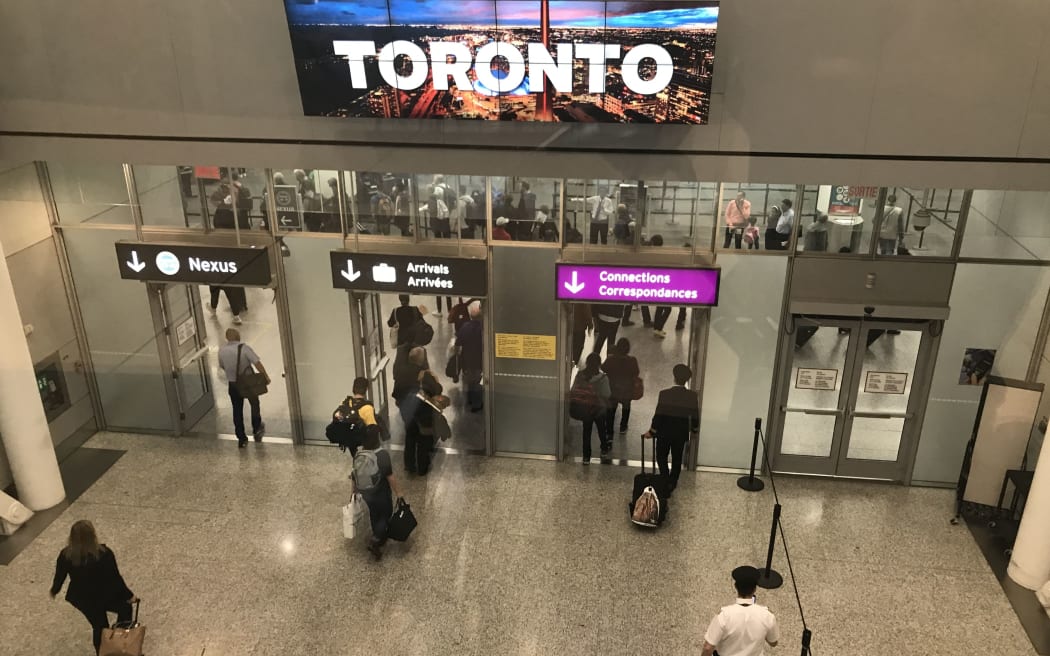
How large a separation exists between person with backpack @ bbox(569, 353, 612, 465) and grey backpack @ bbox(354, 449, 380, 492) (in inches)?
93.2

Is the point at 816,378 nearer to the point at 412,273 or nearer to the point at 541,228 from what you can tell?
the point at 541,228

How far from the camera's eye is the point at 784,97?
614 cm

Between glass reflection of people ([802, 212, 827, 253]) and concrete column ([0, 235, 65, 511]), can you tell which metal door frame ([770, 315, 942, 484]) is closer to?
glass reflection of people ([802, 212, 827, 253])

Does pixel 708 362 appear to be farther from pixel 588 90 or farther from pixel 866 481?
pixel 588 90

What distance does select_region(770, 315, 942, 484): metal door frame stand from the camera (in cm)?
778

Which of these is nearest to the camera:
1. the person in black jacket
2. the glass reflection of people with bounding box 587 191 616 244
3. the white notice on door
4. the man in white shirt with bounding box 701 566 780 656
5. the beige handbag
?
the man in white shirt with bounding box 701 566 780 656

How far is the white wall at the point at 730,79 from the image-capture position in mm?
5820

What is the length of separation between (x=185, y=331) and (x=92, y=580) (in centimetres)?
383

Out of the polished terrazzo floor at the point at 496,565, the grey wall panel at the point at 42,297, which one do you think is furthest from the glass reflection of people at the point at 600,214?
the grey wall panel at the point at 42,297

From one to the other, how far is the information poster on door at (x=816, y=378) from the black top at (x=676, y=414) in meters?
1.05

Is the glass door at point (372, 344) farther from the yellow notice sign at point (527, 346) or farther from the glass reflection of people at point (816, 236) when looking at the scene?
the glass reflection of people at point (816, 236)

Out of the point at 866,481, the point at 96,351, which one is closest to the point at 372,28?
the point at 96,351

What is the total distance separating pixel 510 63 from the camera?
605cm

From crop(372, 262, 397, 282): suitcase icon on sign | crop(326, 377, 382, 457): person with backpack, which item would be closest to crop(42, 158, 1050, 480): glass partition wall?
crop(372, 262, 397, 282): suitcase icon on sign
